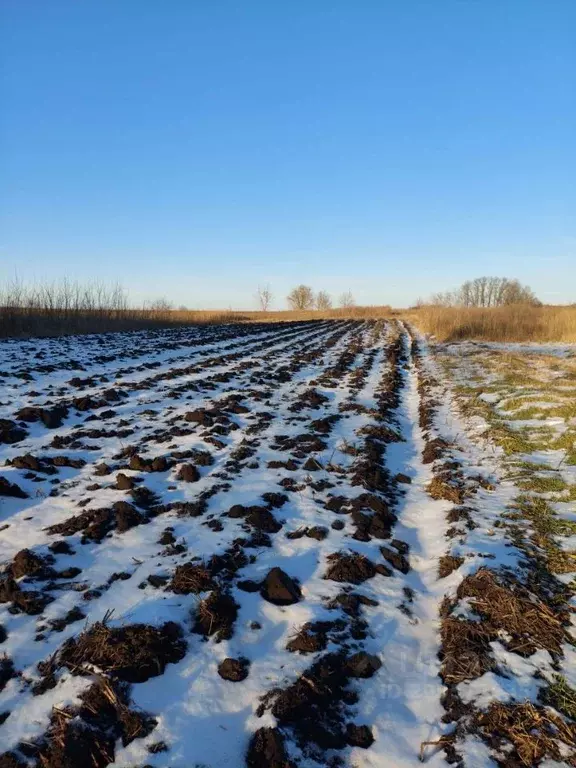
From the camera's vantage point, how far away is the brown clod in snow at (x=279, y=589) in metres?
3.18

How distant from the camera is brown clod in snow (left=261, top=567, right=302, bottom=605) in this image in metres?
3.18

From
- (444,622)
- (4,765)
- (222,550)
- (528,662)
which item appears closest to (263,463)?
(222,550)

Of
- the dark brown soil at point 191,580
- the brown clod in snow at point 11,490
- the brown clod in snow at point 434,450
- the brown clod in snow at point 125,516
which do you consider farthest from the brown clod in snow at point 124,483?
the brown clod in snow at point 434,450

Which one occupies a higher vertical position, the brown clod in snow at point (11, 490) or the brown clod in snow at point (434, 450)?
the brown clod in snow at point (11, 490)

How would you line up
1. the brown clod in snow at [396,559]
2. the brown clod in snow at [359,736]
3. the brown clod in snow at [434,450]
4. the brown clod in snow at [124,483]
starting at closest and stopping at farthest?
the brown clod in snow at [359,736] < the brown clod in snow at [396,559] < the brown clod in snow at [124,483] < the brown clod in snow at [434,450]

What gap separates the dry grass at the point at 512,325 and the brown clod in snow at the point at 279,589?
833 inches

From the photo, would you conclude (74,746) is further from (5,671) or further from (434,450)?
(434,450)

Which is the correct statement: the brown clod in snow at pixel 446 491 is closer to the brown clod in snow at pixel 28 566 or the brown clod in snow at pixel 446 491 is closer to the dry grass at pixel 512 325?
the brown clod in snow at pixel 28 566

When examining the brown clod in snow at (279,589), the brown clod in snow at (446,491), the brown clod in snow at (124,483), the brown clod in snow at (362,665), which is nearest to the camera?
the brown clod in snow at (362,665)

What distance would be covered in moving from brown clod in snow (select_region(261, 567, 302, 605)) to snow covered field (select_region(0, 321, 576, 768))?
1 centimetres

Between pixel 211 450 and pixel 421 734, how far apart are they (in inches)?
161

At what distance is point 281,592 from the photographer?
3.19 meters

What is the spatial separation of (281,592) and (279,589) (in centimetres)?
2

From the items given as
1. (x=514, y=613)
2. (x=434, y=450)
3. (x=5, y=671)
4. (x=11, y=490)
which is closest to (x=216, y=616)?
(x=5, y=671)
